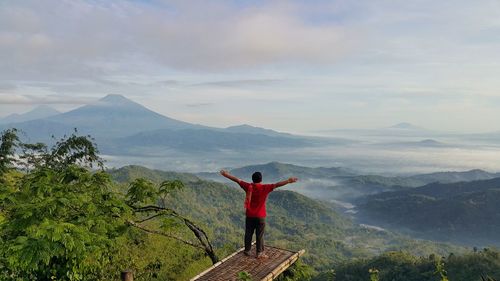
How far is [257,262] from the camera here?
870cm

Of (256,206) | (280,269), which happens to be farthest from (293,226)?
(280,269)

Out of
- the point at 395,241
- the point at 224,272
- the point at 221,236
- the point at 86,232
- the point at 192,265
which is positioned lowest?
the point at 395,241

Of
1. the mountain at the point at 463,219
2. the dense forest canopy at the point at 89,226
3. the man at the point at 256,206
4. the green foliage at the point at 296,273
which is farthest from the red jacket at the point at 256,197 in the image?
the mountain at the point at 463,219

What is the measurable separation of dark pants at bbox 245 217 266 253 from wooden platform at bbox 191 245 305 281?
227 millimetres

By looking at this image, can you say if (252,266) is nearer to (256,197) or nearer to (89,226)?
(256,197)

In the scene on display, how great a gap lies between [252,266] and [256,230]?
0.86m

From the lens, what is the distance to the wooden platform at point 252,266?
788 centimetres

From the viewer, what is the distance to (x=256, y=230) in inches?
356

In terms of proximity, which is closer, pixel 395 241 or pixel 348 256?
pixel 348 256

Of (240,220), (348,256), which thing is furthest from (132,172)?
(348,256)

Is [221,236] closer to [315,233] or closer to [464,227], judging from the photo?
[315,233]

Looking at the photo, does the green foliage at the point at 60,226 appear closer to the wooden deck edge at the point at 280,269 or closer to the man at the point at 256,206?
the man at the point at 256,206

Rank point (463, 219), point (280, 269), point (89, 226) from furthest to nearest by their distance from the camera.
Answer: point (463, 219) < point (280, 269) < point (89, 226)

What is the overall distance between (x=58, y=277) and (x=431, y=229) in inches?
7888
